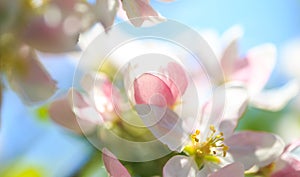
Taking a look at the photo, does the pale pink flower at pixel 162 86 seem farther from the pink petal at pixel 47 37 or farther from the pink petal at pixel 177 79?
the pink petal at pixel 47 37

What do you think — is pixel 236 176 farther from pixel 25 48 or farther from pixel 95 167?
pixel 25 48

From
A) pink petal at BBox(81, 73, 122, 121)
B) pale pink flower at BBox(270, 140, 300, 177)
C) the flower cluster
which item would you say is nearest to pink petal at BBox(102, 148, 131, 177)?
the flower cluster

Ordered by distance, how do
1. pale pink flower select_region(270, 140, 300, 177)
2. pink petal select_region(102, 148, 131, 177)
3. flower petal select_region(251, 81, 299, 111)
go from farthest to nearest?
1. flower petal select_region(251, 81, 299, 111)
2. pale pink flower select_region(270, 140, 300, 177)
3. pink petal select_region(102, 148, 131, 177)

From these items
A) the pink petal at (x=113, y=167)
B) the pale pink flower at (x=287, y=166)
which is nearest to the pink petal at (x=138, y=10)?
the pink petal at (x=113, y=167)

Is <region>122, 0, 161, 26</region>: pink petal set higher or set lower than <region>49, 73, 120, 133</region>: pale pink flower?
higher

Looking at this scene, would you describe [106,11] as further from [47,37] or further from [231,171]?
[231,171]

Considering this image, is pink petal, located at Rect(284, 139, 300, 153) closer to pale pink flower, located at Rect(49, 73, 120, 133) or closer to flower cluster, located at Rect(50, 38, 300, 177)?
flower cluster, located at Rect(50, 38, 300, 177)

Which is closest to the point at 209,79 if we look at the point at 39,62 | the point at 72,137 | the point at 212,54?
the point at 212,54
